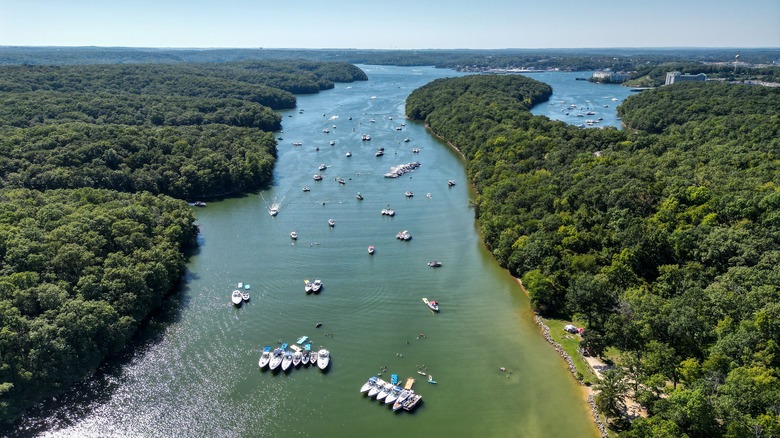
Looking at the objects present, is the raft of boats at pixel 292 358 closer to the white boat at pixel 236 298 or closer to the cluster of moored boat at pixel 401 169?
the white boat at pixel 236 298

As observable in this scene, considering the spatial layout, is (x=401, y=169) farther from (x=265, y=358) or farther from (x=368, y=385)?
(x=368, y=385)

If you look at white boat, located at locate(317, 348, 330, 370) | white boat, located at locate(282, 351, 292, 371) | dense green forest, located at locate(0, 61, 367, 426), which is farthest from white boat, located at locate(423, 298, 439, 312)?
dense green forest, located at locate(0, 61, 367, 426)

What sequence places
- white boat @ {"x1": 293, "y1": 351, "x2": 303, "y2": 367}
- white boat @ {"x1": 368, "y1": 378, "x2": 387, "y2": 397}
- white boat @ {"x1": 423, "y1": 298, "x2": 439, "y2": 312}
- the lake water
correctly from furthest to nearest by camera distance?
1. white boat @ {"x1": 423, "y1": 298, "x2": 439, "y2": 312}
2. white boat @ {"x1": 293, "y1": 351, "x2": 303, "y2": 367}
3. white boat @ {"x1": 368, "y1": 378, "x2": 387, "y2": 397}
4. the lake water

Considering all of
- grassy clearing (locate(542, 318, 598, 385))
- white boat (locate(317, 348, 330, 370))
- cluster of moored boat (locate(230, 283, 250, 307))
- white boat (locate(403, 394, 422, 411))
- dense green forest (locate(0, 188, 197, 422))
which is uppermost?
dense green forest (locate(0, 188, 197, 422))

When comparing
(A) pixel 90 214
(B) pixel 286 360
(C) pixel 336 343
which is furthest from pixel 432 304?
(A) pixel 90 214

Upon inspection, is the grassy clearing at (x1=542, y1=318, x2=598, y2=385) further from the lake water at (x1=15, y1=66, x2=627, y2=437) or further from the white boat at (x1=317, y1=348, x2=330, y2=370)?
the white boat at (x1=317, y1=348, x2=330, y2=370)

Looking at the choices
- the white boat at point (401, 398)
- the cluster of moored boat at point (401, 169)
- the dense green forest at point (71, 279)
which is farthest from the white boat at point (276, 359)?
the cluster of moored boat at point (401, 169)

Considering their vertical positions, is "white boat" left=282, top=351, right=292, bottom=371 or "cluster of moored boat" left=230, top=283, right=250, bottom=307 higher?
"cluster of moored boat" left=230, top=283, right=250, bottom=307
